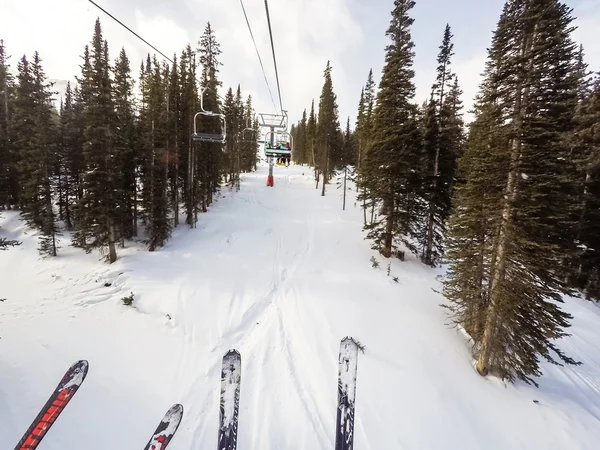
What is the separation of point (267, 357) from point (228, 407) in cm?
355

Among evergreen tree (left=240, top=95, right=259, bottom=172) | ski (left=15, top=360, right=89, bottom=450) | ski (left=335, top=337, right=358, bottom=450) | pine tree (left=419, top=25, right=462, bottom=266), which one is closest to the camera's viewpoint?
ski (left=15, top=360, right=89, bottom=450)

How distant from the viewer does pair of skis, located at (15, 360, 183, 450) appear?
17.0ft

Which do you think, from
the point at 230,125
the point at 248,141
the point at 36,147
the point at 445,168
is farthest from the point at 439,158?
the point at 248,141

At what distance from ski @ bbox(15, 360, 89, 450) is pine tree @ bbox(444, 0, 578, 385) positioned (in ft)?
39.3

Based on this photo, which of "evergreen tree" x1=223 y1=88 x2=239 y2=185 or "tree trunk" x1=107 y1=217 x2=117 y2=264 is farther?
"evergreen tree" x1=223 y1=88 x2=239 y2=185

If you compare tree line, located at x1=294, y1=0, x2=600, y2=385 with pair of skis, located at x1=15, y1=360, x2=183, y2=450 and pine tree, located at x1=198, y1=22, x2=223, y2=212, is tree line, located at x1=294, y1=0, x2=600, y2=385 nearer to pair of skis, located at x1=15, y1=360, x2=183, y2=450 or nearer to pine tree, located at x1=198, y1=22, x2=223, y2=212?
pair of skis, located at x1=15, y1=360, x2=183, y2=450

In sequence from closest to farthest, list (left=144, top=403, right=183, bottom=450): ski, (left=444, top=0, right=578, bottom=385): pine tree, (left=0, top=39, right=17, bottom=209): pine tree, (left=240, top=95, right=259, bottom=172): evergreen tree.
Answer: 1. (left=144, top=403, right=183, bottom=450): ski
2. (left=444, top=0, right=578, bottom=385): pine tree
3. (left=0, top=39, right=17, bottom=209): pine tree
4. (left=240, top=95, right=259, bottom=172): evergreen tree

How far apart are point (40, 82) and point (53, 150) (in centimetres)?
883

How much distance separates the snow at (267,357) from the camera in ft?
23.0

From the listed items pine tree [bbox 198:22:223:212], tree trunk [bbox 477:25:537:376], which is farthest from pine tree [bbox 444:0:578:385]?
pine tree [bbox 198:22:223:212]

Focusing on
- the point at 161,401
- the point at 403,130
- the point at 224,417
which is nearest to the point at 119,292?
the point at 161,401

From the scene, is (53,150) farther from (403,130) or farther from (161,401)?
(403,130)

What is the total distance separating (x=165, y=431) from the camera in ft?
19.2

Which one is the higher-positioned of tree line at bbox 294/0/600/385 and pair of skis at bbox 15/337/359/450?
tree line at bbox 294/0/600/385
